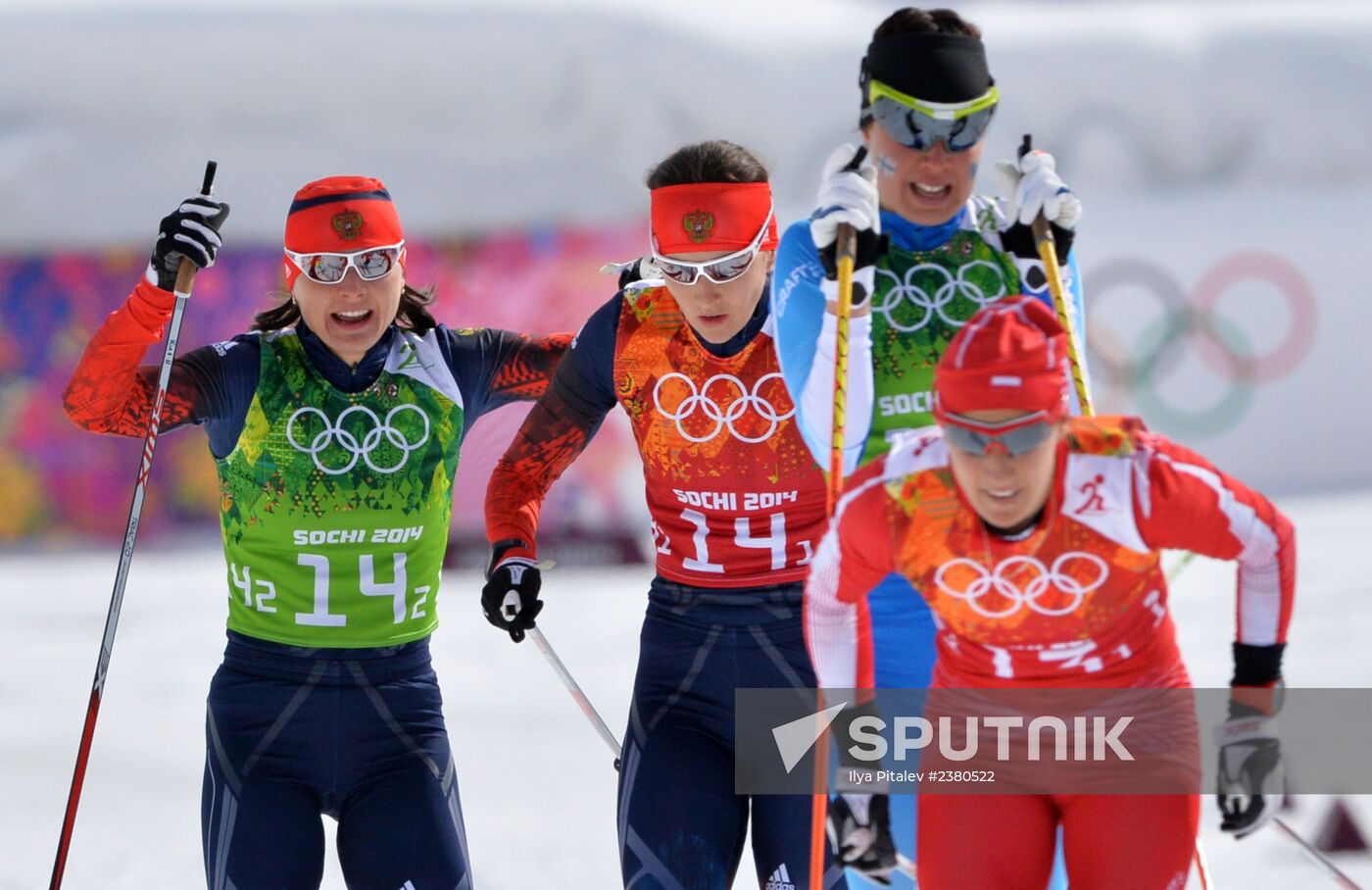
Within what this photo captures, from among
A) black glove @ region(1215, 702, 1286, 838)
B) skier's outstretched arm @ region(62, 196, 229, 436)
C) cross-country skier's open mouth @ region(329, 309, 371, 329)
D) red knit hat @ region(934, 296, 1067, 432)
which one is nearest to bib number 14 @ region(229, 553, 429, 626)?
skier's outstretched arm @ region(62, 196, 229, 436)

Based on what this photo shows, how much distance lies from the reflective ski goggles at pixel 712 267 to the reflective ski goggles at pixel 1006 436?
0.98 m

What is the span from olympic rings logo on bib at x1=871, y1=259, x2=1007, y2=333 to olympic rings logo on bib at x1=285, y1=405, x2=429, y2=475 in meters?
1.16

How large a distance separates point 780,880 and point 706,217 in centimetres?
143

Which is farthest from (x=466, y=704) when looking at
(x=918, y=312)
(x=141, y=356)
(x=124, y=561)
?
(x=918, y=312)

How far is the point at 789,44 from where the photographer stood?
530 inches

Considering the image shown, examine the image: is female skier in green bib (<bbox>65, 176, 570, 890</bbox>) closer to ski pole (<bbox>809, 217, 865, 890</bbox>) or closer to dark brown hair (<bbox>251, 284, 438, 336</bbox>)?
dark brown hair (<bbox>251, 284, 438, 336</bbox>)

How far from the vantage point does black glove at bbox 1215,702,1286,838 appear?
2.92 m

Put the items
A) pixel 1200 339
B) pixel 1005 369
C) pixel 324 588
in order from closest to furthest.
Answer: pixel 1005 369 → pixel 324 588 → pixel 1200 339

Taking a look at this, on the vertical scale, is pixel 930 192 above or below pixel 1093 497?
above

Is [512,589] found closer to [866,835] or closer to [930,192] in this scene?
[866,835]

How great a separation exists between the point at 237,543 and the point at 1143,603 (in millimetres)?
2065

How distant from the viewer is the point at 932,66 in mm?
3537

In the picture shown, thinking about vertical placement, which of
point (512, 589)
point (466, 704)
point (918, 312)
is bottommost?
point (466, 704)

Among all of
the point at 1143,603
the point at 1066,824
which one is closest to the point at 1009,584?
the point at 1143,603
